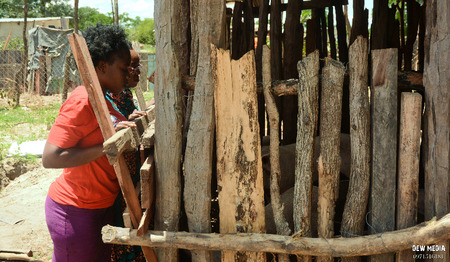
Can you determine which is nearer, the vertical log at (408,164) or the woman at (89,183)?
the vertical log at (408,164)

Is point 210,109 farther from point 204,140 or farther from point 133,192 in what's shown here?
point 133,192

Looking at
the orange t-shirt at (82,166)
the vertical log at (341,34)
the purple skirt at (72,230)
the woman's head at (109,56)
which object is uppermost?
the vertical log at (341,34)

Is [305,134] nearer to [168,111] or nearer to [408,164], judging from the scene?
[408,164]

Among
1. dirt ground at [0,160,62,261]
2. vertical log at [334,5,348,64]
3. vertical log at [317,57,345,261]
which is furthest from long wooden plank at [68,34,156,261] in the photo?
vertical log at [334,5,348,64]

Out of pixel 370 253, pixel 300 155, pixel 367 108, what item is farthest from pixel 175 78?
pixel 370 253

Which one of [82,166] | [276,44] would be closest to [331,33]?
[276,44]

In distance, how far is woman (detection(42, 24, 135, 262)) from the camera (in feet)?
8.44

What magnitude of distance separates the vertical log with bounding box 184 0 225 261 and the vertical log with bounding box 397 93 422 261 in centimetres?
112

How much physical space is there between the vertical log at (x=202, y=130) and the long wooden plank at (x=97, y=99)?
1.17 feet

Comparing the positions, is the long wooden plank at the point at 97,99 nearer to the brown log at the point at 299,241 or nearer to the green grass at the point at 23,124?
the brown log at the point at 299,241

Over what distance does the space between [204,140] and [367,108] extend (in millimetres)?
992

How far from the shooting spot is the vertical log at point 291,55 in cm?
462

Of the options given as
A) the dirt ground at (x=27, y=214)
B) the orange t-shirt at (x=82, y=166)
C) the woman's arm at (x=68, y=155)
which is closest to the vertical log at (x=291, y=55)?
the orange t-shirt at (x=82, y=166)

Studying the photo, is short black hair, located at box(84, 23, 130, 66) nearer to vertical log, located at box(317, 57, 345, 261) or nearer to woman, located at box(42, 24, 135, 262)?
woman, located at box(42, 24, 135, 262)
